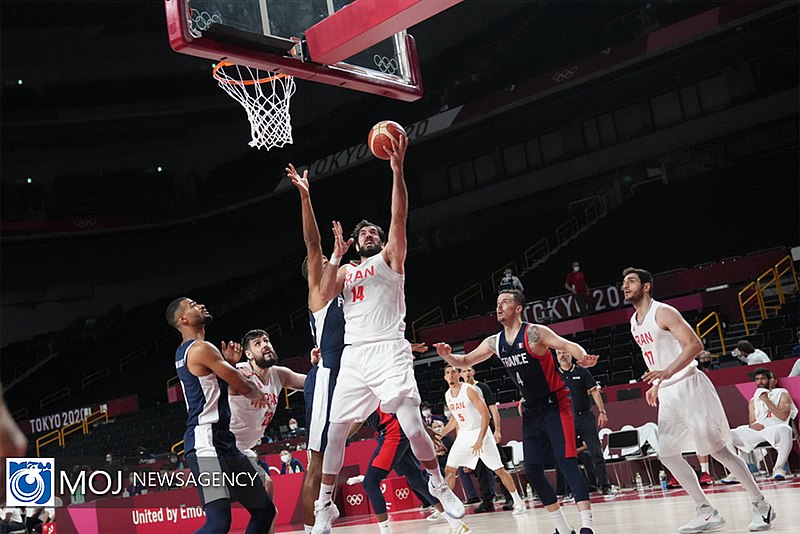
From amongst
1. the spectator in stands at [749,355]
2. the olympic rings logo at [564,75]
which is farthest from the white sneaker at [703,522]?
the olympic rings logo at [564,75]

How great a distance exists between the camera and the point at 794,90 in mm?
22875

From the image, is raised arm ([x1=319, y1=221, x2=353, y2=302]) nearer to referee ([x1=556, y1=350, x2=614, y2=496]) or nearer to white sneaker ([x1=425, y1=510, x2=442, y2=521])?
white sneaker ([x1=425, y1=510, x2=442, y2=521])

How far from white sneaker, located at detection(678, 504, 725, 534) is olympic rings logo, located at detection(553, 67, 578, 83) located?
18597 mm

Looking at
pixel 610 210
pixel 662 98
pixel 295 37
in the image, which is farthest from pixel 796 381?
pixel 662 98

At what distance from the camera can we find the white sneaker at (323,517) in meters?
5.58

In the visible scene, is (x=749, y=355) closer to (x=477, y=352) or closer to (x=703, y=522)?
(x=703, y=522)

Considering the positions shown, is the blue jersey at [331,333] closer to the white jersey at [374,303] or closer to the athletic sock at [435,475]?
the white jersey at [374,303]

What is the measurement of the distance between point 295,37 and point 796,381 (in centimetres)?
734

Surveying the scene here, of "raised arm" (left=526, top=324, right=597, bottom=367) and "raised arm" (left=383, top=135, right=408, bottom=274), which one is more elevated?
"raised arm" (left=383, top=135, right=408, bottom=274)

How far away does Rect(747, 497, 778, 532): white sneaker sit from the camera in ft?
18.2

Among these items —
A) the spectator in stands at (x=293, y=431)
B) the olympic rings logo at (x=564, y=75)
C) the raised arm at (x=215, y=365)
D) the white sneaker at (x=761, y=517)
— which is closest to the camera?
the raised arm at (x=215, y=365)

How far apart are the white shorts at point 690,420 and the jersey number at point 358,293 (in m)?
2.44

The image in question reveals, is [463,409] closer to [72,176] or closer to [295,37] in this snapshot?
[295,37]

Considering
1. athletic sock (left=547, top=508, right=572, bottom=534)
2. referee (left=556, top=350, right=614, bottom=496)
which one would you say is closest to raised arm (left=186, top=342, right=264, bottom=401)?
athletic sock (left=547, top=508, right=572, bottom=534)
